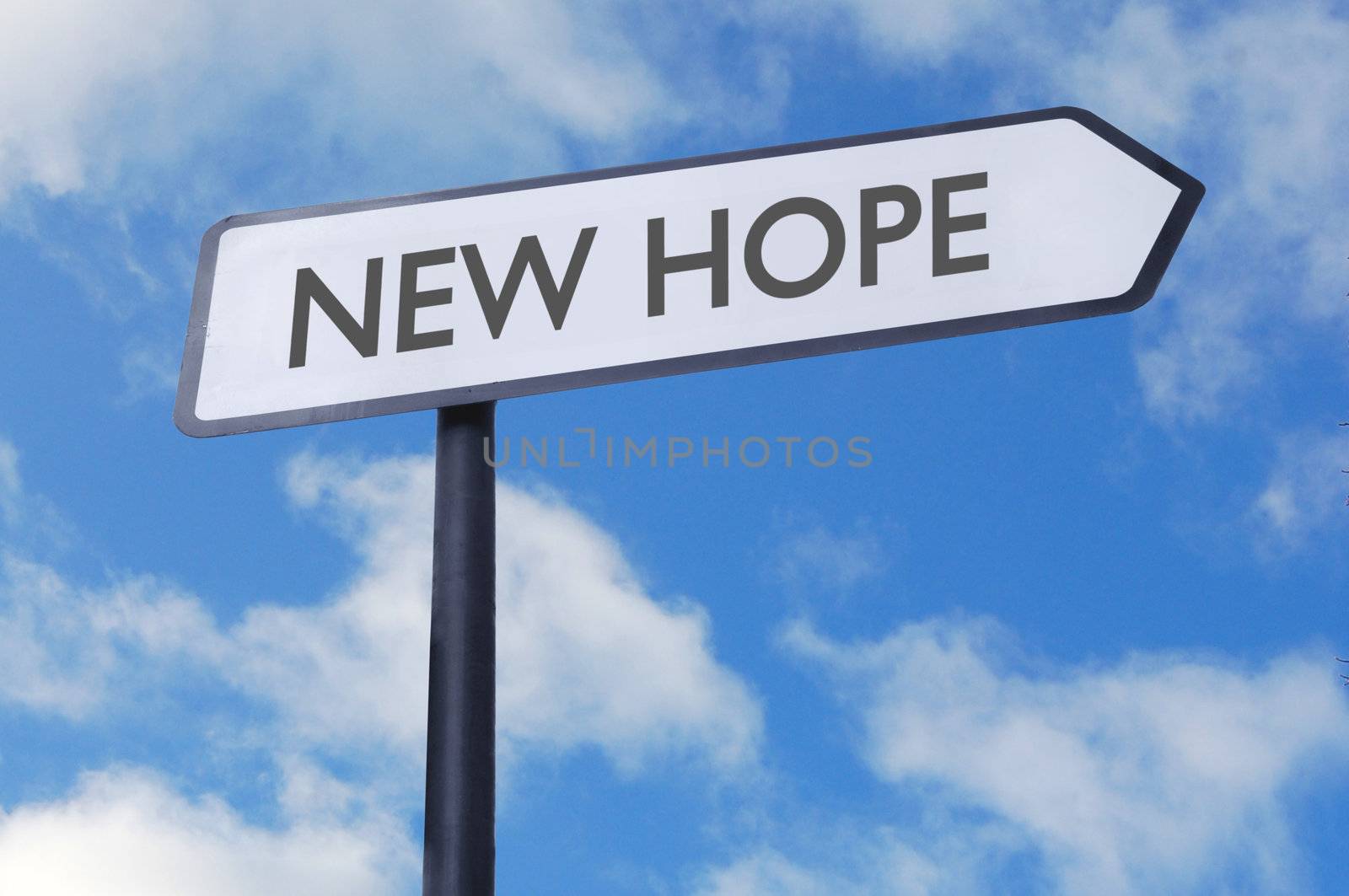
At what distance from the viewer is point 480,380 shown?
1.84 metres

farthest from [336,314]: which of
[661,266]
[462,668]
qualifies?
[462,668]

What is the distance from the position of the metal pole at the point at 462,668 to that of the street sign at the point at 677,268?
11 cm

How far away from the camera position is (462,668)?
162 centimetres

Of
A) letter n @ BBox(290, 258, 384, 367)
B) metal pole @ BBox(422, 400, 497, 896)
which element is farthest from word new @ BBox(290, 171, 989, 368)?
metal pole @ BBox(422, 400, 497, 896)

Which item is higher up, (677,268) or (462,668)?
(677,268)

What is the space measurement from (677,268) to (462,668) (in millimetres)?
654

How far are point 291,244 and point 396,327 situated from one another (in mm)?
252

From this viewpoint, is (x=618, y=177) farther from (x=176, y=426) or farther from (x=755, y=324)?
(x=176, y=426)

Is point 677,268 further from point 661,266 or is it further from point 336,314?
point 336,314

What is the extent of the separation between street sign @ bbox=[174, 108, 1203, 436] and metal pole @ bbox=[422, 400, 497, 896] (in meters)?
0.11

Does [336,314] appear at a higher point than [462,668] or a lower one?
higher

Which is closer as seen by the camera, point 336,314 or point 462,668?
point 462,668

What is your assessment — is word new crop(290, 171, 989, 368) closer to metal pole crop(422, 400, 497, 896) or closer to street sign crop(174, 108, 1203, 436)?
street sign crop(174, 108, 1203, 436)

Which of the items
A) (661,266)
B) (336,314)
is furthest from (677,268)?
(336,314)
